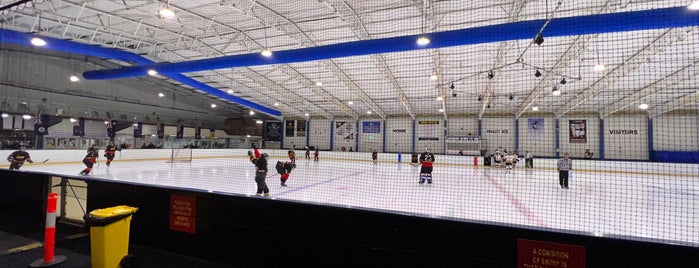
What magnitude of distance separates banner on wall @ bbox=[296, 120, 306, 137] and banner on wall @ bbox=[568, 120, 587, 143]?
2078 centimetres

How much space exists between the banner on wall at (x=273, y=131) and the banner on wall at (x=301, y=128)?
5.79 ft

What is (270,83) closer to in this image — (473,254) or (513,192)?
(513,192)

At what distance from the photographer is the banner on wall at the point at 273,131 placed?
29.1m

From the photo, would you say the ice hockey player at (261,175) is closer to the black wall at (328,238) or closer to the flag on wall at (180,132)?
the black wall at (328,238)

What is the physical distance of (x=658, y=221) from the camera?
5695 mm

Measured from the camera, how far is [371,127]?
88.8ft

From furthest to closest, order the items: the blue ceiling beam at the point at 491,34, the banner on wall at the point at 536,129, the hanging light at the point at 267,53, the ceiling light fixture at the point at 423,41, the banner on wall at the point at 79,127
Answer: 1. the banner on wall at the point at 536,129
2. the banner on wall at the point at 79,127
3. the hanging light at the point at 267,53
4. the ceiling light fixture at the point at 423,41
5. the blue ceiling beam at the point at 491,34

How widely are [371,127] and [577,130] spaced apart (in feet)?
49.8

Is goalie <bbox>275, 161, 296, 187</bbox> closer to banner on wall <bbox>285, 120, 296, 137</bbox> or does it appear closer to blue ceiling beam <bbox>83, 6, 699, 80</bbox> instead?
blue ceiling beam <bbox>83, 6, 699, 80</bbox>

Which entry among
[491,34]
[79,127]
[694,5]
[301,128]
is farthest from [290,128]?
[694,5]

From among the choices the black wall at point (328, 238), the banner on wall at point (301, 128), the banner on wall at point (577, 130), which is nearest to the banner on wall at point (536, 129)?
the banner on wall at point (577, 130)

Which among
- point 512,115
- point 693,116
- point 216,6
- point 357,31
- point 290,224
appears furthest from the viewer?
point 512,115

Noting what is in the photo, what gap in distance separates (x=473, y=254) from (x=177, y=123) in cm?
2695

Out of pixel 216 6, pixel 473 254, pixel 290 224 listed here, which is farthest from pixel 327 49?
pixel 473 254
